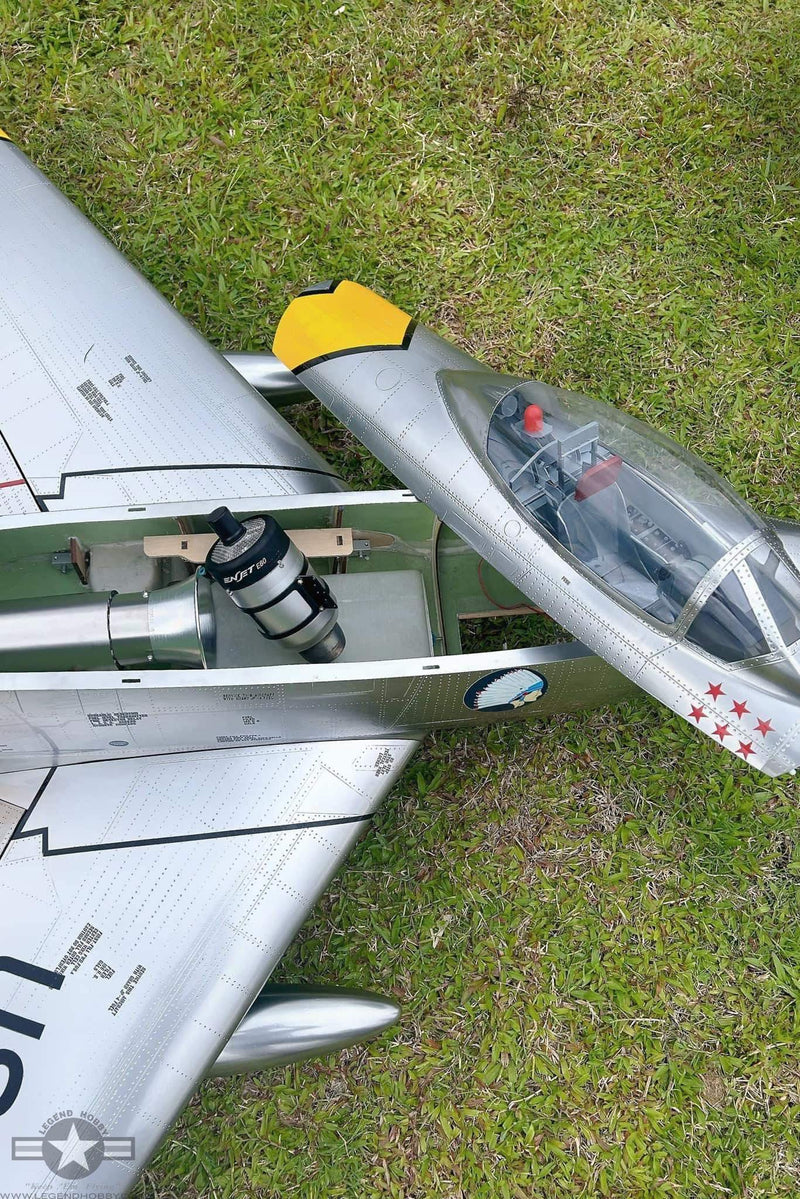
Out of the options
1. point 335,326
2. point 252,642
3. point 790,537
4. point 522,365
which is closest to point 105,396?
point 335,326

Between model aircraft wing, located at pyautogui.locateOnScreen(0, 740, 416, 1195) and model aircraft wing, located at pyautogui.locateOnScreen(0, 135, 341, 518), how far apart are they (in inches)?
46.2

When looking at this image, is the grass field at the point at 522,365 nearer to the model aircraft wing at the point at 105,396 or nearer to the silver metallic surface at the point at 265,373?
the silver metallic surface at the point at 265,373

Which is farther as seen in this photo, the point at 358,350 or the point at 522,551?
the point at 358,350

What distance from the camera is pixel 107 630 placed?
3145mm

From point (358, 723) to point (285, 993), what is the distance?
1139 millimetres

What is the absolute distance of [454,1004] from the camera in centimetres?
377

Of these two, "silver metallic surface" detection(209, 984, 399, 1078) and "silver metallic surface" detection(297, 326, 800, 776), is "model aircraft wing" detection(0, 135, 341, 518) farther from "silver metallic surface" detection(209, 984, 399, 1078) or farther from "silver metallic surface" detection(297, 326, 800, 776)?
"silver metallic surface" detection(209, 984, 399, 1078)

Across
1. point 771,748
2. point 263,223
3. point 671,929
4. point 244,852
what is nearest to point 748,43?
point 263,223

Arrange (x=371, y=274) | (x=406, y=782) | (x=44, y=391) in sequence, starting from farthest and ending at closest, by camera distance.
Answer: (x=371, y=274) → (x=406, y=782) → (x=44, y=391)

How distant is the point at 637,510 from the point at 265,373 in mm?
2018

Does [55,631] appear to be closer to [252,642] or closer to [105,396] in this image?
[252,642]

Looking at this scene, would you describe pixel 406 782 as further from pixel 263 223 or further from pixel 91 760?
pixel 263 223

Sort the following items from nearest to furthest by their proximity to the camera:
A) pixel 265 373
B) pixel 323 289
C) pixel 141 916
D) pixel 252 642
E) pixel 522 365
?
pixel 141 916
pixel 252 642
pixel 323 289
pixel 265 373
pixel 522 365

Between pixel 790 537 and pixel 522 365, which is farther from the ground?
pixel 522 365
